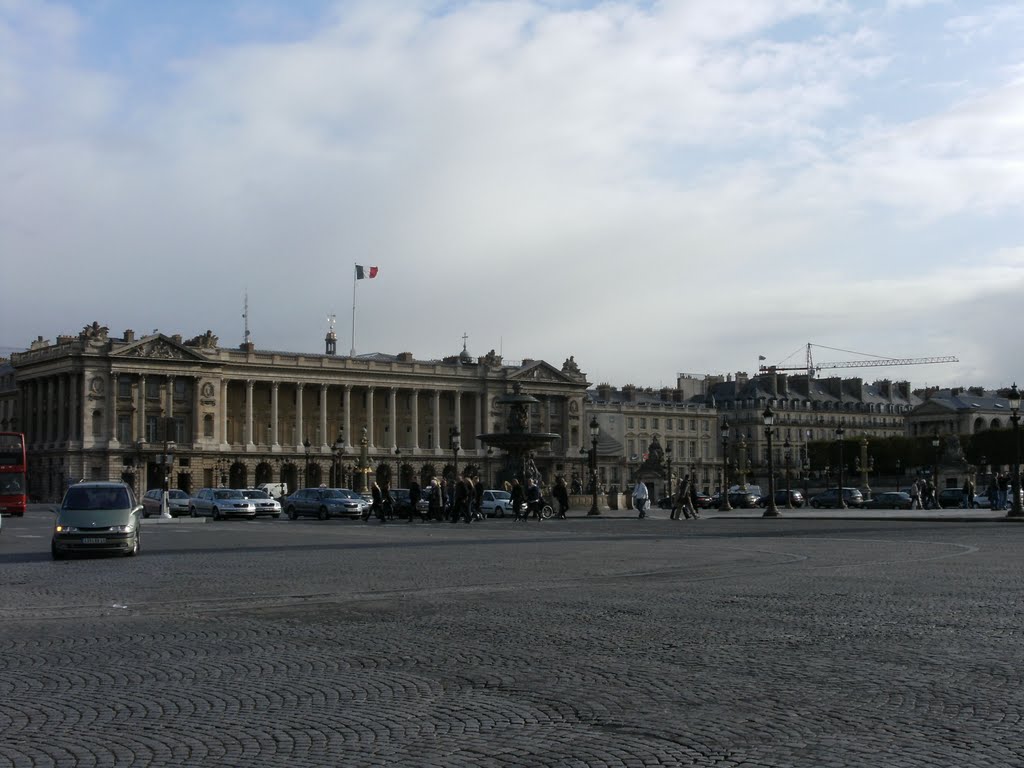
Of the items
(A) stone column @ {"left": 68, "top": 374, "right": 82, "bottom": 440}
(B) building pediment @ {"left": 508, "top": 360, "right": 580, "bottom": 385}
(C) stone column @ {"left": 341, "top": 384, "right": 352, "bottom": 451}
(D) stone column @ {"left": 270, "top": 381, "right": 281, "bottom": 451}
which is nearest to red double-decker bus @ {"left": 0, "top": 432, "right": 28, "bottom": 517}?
(A) stone column @ {"left": 68, "top": 374, "right": 82, "bottom": 440}

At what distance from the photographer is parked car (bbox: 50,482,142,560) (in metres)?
27.4

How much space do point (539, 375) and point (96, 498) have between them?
130 meters

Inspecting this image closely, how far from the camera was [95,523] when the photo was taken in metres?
27.5

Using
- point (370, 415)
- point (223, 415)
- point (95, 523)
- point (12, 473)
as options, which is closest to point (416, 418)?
point (370, 415)

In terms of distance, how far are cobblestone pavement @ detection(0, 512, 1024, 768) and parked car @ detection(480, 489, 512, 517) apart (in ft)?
139

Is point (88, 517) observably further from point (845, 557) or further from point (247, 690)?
point (247, 690)

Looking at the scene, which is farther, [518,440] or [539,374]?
[539,374]

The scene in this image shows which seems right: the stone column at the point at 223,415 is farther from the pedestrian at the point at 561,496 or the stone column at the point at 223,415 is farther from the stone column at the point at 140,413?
the pedestrian at the point at 561,496

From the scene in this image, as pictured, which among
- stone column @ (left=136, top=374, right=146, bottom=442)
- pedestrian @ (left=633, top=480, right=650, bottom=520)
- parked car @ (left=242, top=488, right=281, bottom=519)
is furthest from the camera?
stone column @ (left=136, top=374, right=146, bottom=442)

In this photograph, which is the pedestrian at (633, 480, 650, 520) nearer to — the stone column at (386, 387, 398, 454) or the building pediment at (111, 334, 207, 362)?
the building pediment at (111, 334, 207, 362)

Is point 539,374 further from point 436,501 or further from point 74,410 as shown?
point 436,501

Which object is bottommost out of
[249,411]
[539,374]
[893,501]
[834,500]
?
[834,500]

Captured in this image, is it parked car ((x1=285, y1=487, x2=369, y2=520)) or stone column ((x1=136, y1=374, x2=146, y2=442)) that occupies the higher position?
stone column ((x1=136, y1=374, x2=146, y2=442))

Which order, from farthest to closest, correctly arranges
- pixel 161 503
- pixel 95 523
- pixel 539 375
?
pixel 539 375 < pixel 161 503 < pixel 95 523
